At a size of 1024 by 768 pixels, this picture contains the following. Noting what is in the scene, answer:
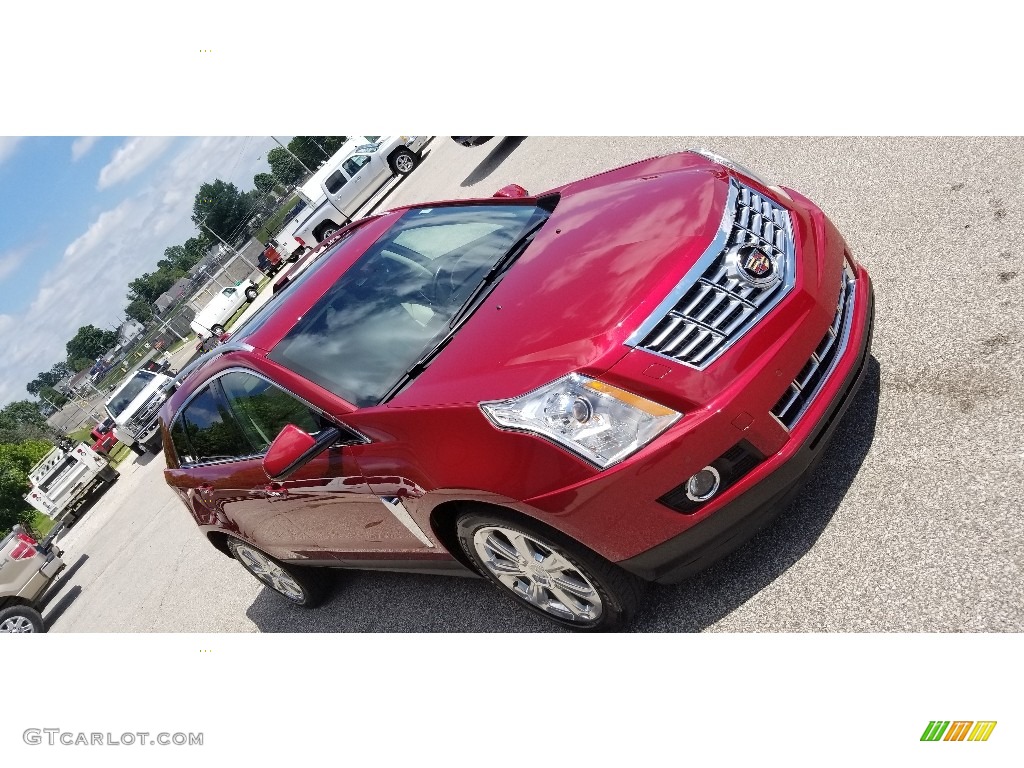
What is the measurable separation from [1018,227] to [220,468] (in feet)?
16.0

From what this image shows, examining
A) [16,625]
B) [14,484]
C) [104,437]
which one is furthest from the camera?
[14,484]

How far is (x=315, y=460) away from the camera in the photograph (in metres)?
3.39

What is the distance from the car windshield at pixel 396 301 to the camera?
3.32m

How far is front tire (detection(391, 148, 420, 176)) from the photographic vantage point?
21047 mm

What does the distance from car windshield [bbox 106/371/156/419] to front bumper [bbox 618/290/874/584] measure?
54.6 feet

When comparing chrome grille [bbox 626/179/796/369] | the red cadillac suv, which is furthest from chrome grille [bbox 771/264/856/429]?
chrome grille [bbox 626/179/796/369]

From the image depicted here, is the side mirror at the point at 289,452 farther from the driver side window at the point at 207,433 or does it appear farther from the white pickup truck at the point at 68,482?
the white pickup truck at the point at 68,482

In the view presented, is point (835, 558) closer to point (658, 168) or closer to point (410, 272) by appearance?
point (658, 168)

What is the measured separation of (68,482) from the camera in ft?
47.9

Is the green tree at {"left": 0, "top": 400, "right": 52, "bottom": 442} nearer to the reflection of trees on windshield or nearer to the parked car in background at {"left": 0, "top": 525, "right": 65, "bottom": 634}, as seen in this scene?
the parked car in background at {"left": 0, "top": 525, "right": 65, "bottom": 634}

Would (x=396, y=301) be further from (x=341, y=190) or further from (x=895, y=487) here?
(x=341, y=190)

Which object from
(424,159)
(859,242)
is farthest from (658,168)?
(424,159)

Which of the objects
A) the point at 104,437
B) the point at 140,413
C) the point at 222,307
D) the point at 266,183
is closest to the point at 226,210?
the point at 266,183
